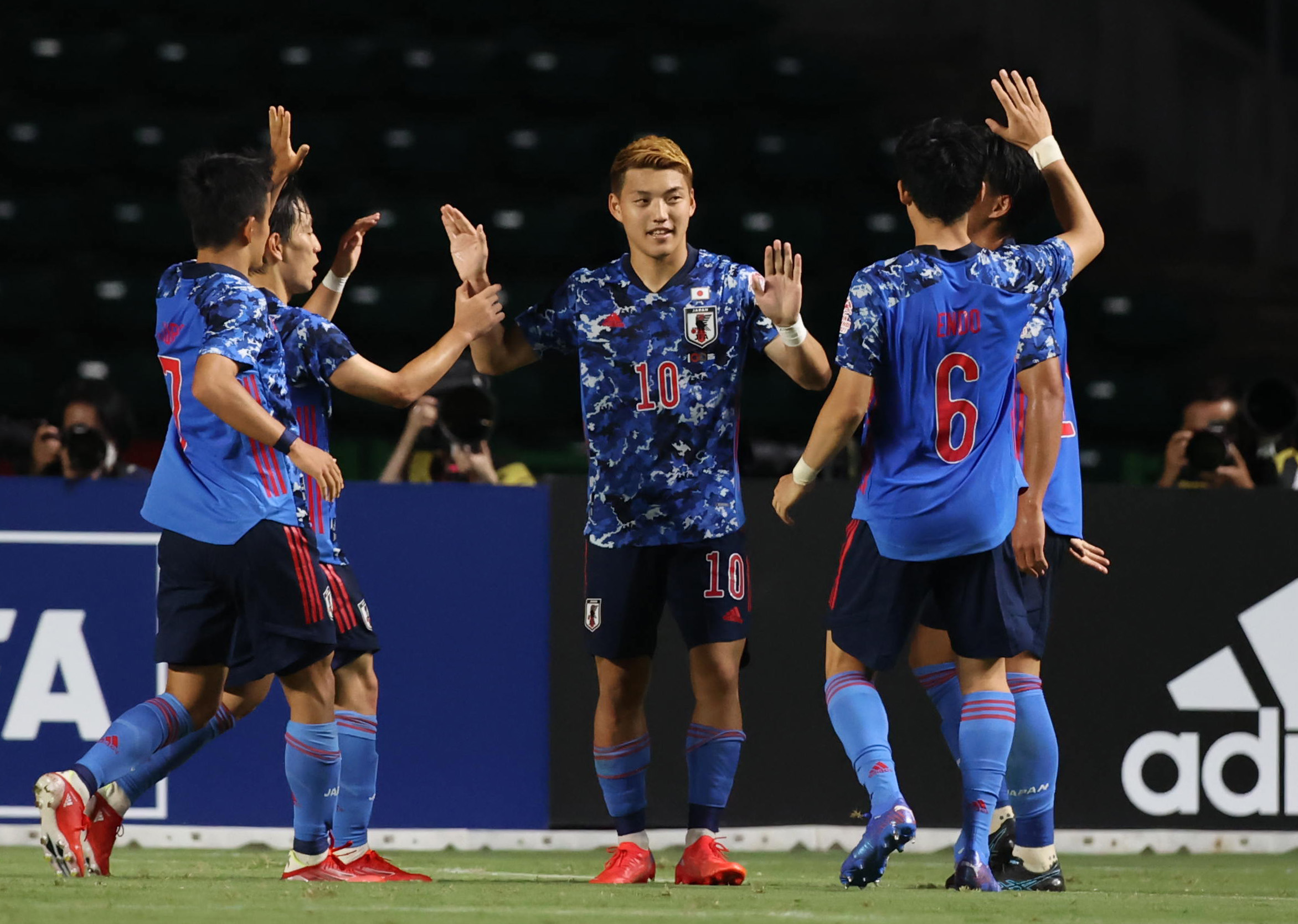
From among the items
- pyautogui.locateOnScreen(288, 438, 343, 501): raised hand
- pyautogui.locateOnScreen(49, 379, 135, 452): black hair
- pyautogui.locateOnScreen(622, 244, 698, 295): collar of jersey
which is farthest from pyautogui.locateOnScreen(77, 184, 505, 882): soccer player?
pyautogui.locateOnScreen(49, 379, 135, 452): black hair

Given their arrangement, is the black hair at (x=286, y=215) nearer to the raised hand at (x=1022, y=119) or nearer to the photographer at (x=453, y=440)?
the photographer at (x=453, y=440)

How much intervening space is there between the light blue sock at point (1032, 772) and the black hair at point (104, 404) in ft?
12.6

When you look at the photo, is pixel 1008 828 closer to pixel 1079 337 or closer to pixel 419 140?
pixel 1079 337

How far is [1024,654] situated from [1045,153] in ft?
4.20

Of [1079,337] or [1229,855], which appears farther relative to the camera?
[1079,337]

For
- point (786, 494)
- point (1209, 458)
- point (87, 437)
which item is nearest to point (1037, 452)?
point (786, 494)

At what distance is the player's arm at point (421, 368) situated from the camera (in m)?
4.61

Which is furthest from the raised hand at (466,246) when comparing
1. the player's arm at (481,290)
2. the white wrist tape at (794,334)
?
the white wrist tape at (794,334)

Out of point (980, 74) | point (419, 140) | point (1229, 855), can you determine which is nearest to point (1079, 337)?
point (980, 74)

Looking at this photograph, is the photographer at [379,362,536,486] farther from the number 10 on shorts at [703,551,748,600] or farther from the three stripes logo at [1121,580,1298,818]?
the three stripes logo at [1121,580,1298,818]

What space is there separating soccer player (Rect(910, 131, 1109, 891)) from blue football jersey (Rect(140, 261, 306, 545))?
1.69m

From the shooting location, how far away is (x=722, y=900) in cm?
421

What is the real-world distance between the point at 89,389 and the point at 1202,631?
14.0ft

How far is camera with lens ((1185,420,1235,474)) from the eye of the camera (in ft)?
21.9
